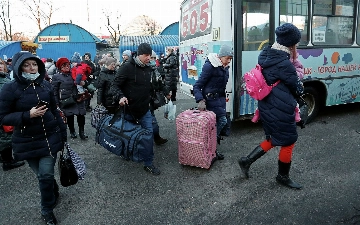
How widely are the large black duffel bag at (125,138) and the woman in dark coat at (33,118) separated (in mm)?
969

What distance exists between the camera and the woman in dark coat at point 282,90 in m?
3.00

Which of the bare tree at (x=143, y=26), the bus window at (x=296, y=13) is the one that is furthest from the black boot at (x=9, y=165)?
the bare tree at (x=143, y=26)

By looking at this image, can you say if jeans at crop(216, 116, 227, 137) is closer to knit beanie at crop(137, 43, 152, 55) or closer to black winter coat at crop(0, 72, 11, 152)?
knit beanie at crop(137, 43, 152, 55)

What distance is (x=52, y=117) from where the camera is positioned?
9.24ft

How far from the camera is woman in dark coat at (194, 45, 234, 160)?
410 centimetres

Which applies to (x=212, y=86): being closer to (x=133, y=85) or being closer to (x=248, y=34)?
(x=133, y=85)

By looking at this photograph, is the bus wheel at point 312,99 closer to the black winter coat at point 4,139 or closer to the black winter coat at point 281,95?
the black winter coat at point 281,95

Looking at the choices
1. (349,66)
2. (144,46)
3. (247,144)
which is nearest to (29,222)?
(144,46)

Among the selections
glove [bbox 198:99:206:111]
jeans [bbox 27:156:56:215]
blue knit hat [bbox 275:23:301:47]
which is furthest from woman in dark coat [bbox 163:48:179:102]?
jeans [bbox 27:156:56:215]

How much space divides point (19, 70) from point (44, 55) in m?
23.0

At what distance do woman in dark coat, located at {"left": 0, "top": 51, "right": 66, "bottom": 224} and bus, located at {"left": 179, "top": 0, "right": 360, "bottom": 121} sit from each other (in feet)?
10.2

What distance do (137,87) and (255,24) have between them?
2.55 m

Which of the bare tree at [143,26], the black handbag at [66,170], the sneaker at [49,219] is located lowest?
the sneaker at [49,219]

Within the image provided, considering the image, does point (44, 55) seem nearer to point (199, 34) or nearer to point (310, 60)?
point (199, 34)
